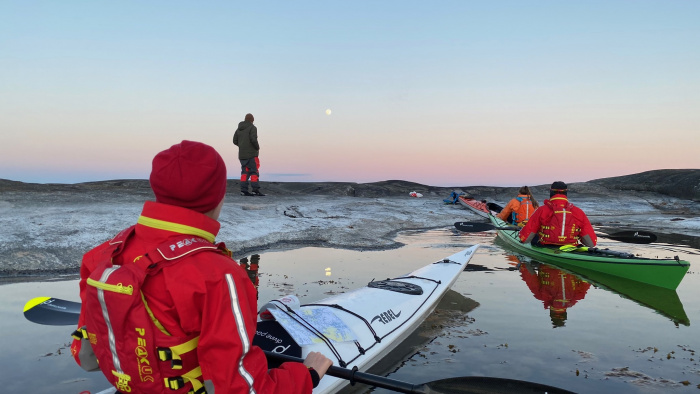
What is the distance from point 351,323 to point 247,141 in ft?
39.1

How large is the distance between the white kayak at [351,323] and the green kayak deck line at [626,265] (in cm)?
362

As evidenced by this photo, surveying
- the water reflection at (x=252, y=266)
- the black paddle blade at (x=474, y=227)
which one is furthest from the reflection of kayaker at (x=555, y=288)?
the water reflection at (x=252, y=266)

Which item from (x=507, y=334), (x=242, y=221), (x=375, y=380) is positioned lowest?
(x=507, y=334)

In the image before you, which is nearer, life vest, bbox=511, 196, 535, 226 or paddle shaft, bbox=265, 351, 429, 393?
paddle shaft, bbox=265, 351, 429, 393

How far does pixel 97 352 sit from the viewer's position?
1994 mm

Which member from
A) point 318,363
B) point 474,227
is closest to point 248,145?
point 474,227

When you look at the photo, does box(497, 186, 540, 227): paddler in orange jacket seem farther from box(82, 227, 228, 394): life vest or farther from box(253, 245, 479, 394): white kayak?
box(82, 227, 228, 394): life vest

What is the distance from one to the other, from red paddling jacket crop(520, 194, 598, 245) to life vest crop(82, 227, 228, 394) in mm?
8461

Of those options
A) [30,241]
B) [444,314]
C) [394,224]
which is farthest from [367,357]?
[394,224]

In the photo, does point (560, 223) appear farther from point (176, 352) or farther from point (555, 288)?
point (176, 352)

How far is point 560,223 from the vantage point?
30.0 ft

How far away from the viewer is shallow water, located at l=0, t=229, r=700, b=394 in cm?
394

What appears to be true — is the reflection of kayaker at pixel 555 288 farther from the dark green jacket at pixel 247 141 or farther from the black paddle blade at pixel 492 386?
the dark green jacket at pixel 247 141

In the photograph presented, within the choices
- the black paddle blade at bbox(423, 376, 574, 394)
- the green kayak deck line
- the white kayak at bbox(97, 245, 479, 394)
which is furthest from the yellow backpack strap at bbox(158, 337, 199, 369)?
the green kayak deck line
